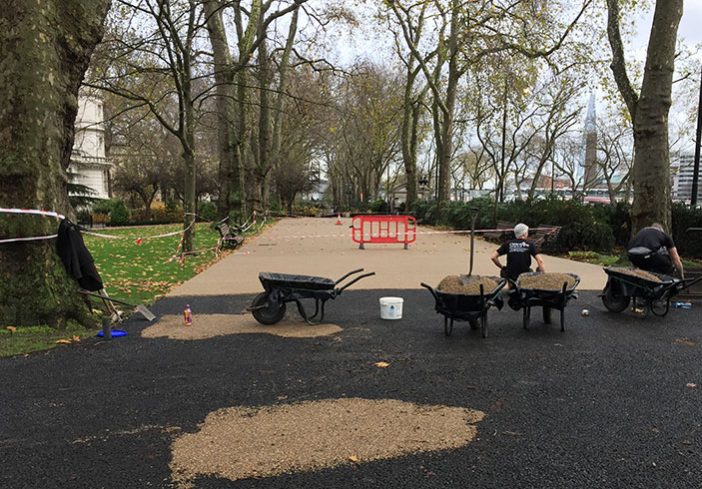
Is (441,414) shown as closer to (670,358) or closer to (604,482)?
(604,482)

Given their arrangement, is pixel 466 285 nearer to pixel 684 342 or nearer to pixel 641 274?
pixel 684 342

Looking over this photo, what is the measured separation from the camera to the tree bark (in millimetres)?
10953

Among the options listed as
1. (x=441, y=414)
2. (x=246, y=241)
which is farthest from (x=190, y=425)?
(x=246, y=241)

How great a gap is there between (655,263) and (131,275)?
9.34m

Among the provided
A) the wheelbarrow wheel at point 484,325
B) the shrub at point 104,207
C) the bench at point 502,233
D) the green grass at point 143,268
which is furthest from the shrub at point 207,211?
the wheelbarrow wheel at point 484,325

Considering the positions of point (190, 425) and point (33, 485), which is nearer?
point (33, 485)

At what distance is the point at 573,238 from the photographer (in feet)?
51.4

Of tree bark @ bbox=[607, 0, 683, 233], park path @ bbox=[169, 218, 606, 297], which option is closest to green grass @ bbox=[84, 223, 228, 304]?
park path @ bbox=[169, 218, 606, 297]

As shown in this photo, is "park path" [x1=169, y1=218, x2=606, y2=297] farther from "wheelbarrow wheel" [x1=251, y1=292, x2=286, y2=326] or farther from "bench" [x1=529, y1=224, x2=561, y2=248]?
"wheelbarrow wheel" [x1=251, y1=292, x2=286, y2=326]

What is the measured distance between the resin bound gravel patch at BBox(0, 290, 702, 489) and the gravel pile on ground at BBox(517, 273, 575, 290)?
55 centimetres

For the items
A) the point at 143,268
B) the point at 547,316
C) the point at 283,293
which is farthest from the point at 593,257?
the point at 143,268

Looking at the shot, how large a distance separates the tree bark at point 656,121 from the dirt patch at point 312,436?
9211mm

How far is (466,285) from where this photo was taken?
603cm

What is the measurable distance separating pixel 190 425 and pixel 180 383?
93cm
